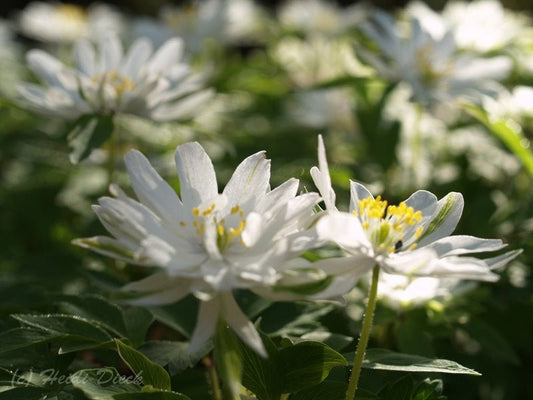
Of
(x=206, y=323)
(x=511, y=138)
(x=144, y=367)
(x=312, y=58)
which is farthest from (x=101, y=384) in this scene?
(x=312, y=58)

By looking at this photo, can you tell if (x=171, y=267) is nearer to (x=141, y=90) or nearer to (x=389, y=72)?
(x=141, y=90)

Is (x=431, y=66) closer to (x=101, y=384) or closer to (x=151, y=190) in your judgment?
(x=151, y=190)

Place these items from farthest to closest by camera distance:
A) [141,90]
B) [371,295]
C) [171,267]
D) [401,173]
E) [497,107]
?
[401,173] → [497,107] → [141,90] → [371,295] → [171,267]

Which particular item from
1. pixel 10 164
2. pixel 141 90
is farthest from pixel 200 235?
pixel 10 164

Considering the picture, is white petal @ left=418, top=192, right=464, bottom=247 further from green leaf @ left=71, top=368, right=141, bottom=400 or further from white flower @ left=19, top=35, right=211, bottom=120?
white flower @ left=19, top=35, right=211, bottom=120

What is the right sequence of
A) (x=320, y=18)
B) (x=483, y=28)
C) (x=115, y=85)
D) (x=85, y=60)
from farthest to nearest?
(x=320, y=18), (x=483, y=28), (x=85, y=60), (x=115, y=85)

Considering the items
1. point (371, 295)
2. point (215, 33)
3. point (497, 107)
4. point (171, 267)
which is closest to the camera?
point (171, 267)
